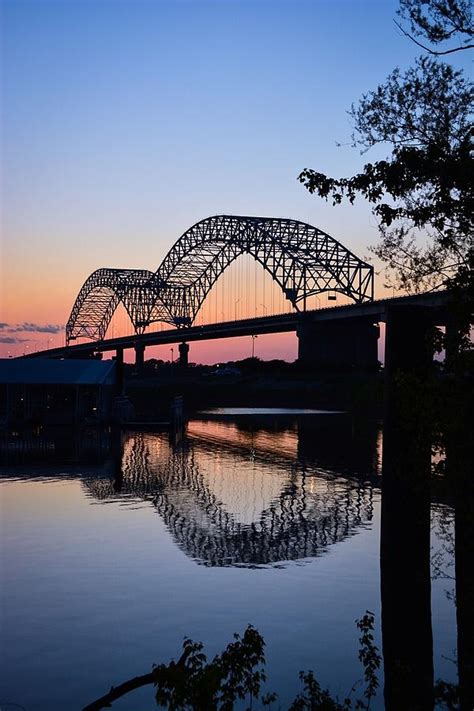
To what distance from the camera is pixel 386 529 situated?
11.9m

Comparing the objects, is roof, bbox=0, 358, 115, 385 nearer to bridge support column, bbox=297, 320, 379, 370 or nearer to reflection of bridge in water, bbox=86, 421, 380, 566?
reflection of bridge in water, bbox=86, 421, 380, 566

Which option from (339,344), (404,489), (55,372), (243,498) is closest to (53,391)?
(55,372)

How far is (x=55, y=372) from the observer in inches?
2862

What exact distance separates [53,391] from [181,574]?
55.8 m

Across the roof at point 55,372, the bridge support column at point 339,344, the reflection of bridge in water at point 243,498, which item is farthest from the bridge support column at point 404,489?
the bridge support column at point 339,344

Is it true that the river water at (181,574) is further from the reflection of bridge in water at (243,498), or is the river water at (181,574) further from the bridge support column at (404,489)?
the bridge support column at (404,489)

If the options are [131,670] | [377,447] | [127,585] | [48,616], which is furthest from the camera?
[377,447]

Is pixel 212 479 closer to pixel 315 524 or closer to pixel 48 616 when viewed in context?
pixel 315 524

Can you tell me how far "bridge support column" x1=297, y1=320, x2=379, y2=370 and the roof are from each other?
2737 inches

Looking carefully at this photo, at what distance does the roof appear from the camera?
71625 millimetres

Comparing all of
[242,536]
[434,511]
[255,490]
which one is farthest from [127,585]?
[255,490]

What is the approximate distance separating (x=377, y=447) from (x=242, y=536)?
3397cm

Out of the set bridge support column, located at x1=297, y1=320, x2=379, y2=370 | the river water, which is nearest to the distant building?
the river water

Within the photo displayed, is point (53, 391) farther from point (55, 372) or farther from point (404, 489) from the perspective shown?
point (404, 489)
